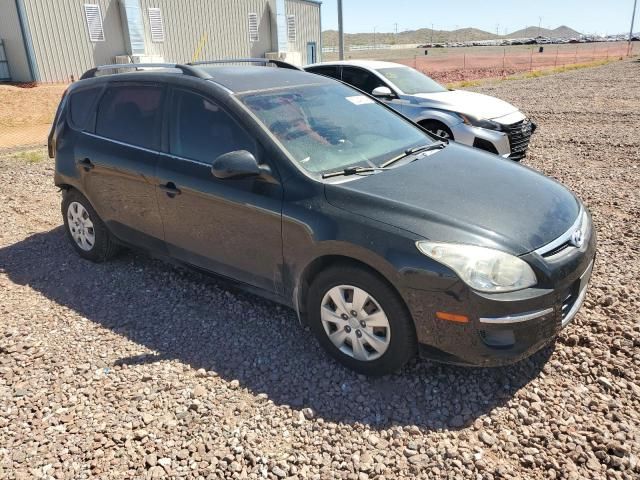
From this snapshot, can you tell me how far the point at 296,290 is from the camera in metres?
3.36

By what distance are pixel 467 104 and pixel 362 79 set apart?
1911 millimetres

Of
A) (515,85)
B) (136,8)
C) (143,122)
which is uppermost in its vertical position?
(136,8)

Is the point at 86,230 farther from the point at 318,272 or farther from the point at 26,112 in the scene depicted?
the point at 26,112

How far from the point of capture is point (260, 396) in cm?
311

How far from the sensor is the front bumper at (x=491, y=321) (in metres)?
2.72

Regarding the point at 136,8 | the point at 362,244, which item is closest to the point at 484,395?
the point at 362,244

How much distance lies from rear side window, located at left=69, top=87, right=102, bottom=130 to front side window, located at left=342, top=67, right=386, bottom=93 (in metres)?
5.02

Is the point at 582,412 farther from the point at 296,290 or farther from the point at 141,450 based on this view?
the point at 141,450

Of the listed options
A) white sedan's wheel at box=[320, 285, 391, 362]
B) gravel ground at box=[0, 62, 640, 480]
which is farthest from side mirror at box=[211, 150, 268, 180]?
gravel ground at box=[0, 62, 640, 480]

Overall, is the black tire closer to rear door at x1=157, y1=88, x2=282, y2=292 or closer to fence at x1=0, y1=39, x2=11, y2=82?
rear door at x1=157, y1=88, x2=282, y2=292

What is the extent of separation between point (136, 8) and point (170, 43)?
88.0 inches

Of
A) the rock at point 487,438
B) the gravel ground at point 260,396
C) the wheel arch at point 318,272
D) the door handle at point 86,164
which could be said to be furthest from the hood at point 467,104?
the rock at point 487,438

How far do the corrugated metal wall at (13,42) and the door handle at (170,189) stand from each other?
19419mm

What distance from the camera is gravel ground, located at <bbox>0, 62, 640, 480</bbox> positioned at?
103 inches
